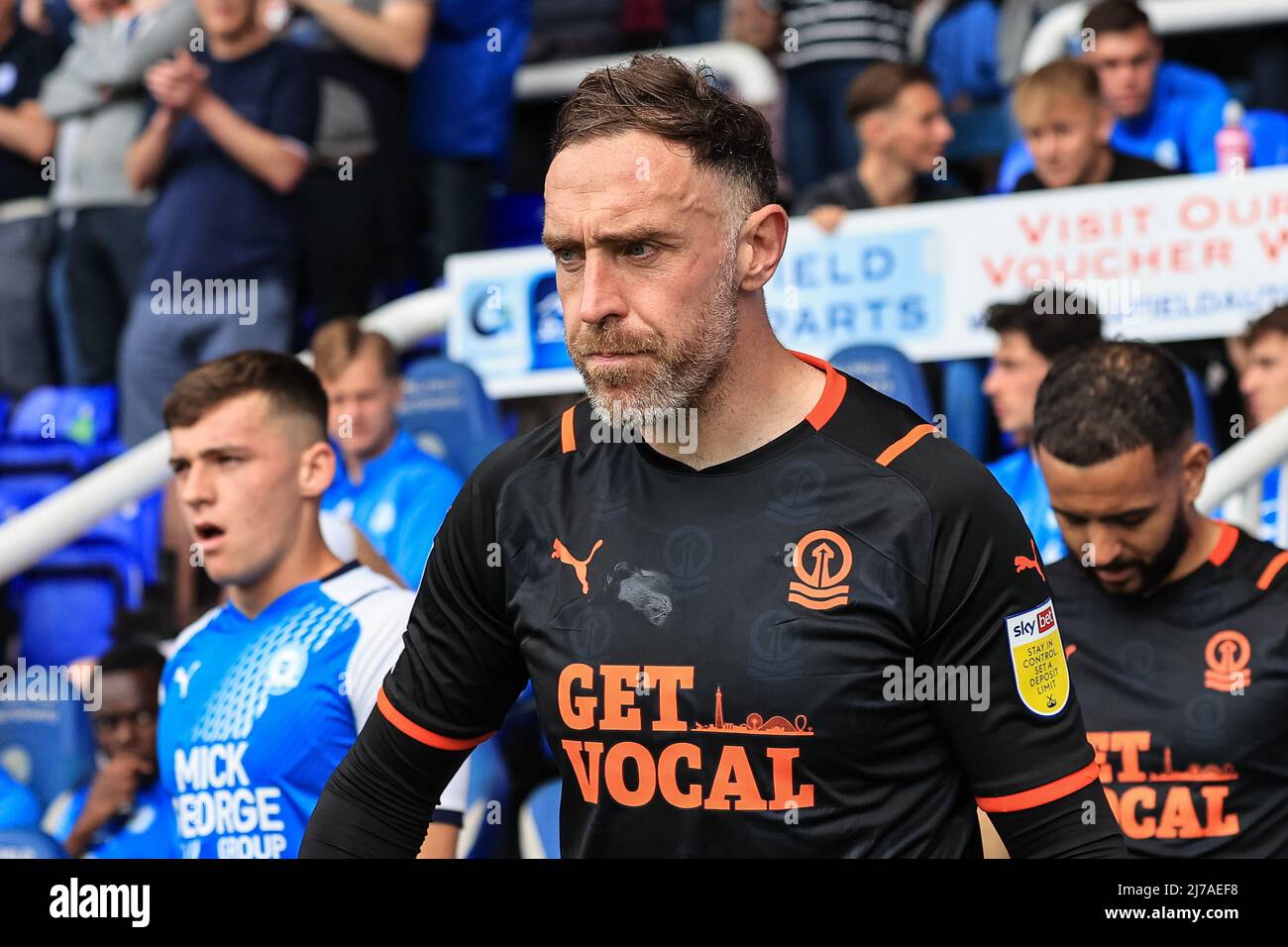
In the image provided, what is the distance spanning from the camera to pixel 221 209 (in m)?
6.20

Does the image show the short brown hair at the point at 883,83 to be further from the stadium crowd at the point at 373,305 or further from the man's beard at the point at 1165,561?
the man's beard at the point at 1165,561

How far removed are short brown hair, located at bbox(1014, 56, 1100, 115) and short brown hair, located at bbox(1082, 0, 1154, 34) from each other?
0.29m

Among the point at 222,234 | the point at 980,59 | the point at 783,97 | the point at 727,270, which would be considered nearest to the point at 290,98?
the point at 222,234

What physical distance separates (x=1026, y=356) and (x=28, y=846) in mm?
3087

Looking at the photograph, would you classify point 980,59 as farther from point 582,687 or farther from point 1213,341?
point 582,687

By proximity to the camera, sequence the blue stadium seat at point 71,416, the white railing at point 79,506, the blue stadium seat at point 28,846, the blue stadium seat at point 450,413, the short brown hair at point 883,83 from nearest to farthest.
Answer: the blue stadium seat at point 28,846, the blue stadium seat at point 450,413, the white railing at point 79,506, the short brown hair at point 883,83, the blue stadium seat at point 71,416

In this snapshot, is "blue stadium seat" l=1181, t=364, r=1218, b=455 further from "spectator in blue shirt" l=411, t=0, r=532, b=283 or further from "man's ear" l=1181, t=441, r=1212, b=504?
"spectator in blue shirt" l=411, t=0, r=532, b=283

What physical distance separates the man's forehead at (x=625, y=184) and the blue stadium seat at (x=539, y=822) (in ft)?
8.09

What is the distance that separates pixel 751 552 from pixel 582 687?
308 millimetres

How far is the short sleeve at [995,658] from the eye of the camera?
2.41 metres

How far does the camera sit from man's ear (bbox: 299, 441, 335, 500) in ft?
13.5
